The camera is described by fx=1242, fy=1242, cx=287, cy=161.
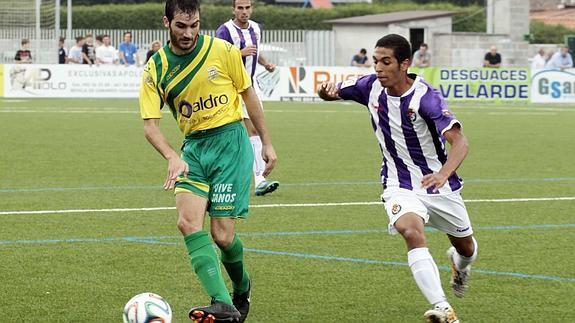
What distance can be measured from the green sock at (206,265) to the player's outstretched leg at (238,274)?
0.35 metres

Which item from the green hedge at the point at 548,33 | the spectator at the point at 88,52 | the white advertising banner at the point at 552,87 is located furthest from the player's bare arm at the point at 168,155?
the green hedge at the point at 548,33

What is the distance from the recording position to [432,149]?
754 cm

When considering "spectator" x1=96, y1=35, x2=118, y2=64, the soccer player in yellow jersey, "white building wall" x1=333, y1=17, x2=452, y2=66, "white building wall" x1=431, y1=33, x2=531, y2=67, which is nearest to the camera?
the soccer player in yellow jersey

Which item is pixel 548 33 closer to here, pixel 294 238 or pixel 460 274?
pixel 294 238

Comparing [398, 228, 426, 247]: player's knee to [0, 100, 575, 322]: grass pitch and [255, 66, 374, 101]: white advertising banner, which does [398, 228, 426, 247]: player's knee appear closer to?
[0, 100, 575, 322]: grass pitch

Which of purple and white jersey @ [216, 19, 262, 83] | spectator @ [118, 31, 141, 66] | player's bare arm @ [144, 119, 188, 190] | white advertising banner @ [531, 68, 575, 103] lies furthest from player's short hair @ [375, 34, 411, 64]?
spectator @ [118, 31, 141, 66]

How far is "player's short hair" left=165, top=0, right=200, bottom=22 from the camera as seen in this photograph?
6.91 metres

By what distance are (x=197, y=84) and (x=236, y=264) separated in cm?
110

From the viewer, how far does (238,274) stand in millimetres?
7434

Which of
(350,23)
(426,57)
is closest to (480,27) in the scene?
(350,23)

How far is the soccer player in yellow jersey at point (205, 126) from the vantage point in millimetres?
7000

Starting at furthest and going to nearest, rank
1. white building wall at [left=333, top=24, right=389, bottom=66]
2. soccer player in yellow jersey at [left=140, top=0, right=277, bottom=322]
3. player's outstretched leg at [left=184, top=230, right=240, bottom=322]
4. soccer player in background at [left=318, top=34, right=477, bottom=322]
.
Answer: white building wall at [left=333, top=24, right=389, bottom=66] < soccer player in background at [left=318, top=34, right=477, bottom=322] < soccer player in yellow jersey at [left=140, top=0, right=277, bottom=322] < player's outstretched leg at [left=184, top=230, right=240, bottom=322]

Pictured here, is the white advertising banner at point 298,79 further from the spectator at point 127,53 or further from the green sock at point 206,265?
the green sock at point 206,265

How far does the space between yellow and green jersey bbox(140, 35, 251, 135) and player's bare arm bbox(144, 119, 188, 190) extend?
63mm
